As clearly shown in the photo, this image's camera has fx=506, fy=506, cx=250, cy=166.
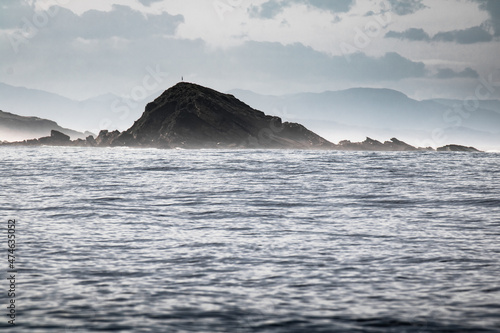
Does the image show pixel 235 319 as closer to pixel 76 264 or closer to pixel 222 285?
pixel 222 285

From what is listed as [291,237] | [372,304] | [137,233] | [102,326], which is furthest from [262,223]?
[102,326]

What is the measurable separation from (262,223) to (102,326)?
10570mm

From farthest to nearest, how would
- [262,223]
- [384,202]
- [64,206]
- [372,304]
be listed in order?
[384,202], [64,206], [262,223], [372,304]

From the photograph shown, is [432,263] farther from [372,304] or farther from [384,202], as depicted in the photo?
[384,202]

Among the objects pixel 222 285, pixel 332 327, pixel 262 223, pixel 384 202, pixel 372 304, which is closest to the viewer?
pixel 332 327

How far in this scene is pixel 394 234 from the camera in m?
15.5

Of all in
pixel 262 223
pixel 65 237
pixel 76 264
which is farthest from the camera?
pixel 262 223

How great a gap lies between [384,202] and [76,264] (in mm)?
17038

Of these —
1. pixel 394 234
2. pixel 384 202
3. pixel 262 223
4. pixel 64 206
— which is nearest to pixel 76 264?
pixel 262 223

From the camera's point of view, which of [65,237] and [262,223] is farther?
[262,223]

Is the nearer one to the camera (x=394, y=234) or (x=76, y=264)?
(x=76, y=264)

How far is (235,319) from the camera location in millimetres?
7852

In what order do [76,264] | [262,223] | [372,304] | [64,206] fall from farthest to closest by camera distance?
[64,206] → [262,223] → [76,264] → [372,304]

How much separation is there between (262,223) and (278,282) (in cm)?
790
